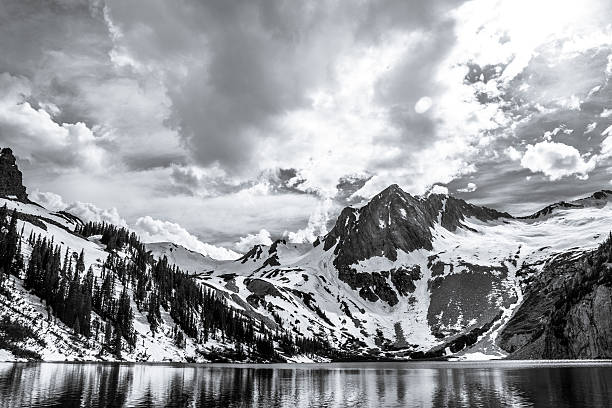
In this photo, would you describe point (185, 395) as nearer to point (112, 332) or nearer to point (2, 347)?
point (2, 347)

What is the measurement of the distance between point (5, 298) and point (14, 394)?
132422 millimetres

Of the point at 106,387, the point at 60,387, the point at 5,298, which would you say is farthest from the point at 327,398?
the point at 5,298

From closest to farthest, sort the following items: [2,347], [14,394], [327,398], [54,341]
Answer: [14,394] → [327,398] → [2,347] → [54,341]

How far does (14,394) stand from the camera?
173 feet

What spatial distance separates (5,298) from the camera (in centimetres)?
16350

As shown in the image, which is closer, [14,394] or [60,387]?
[14,394]

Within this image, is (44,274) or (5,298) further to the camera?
(44,274)

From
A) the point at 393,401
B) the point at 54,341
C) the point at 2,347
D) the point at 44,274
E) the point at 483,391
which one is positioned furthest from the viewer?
the point at 44,274

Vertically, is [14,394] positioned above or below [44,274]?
below

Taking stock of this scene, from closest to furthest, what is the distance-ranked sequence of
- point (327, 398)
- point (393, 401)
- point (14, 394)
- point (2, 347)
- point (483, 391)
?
1. point (14, 394)
2. point (393, 401)
3. point (327, 398)
4. point (483, 391)
5. point (2, 347)

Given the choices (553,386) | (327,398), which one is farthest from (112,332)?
(553,386)

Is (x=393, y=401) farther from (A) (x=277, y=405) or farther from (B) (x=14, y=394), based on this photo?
(B) (x=14, y=394)

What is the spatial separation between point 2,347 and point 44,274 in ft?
216

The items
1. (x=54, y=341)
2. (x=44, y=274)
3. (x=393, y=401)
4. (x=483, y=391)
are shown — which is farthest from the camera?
(x=44, y=274)
